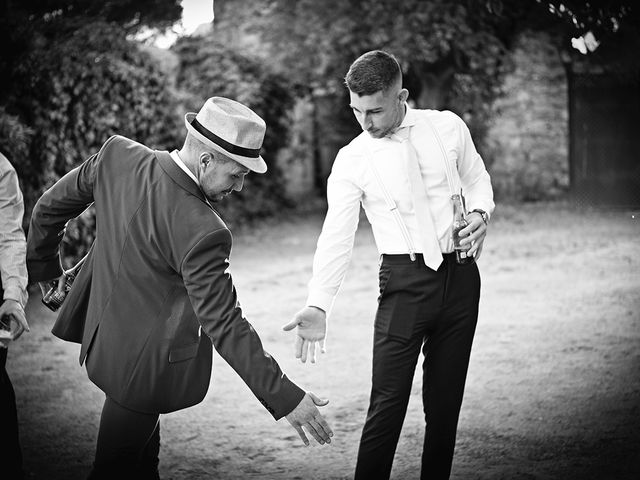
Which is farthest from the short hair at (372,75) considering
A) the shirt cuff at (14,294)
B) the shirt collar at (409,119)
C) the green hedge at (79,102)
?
the green hedge at (79,102)

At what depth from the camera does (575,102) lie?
16.3m

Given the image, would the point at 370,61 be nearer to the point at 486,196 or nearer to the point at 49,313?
the point at 486,196

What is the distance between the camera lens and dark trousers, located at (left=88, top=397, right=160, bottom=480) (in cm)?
300

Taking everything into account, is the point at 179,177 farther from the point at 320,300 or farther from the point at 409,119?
the point at 409,119

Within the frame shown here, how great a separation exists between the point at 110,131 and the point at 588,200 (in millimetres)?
9730

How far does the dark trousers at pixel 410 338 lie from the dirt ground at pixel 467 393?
101 cm

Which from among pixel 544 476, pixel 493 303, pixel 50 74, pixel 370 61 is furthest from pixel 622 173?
pixel 370 61

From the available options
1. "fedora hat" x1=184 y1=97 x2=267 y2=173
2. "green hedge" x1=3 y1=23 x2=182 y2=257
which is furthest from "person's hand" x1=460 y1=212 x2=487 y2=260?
"green hedge" x1=3 y1=23 x2=182 y2=257

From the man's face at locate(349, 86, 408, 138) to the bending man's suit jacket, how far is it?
884 mm

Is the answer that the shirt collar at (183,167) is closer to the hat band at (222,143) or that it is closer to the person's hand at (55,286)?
the hat band at (222,143)

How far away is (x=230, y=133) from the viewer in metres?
2.98

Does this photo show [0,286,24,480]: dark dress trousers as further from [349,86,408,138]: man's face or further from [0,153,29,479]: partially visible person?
[349,86,408,138]: man's face

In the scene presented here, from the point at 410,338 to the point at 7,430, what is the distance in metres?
1.76

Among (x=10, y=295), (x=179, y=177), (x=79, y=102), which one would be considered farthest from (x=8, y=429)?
(x=79, y=102)
